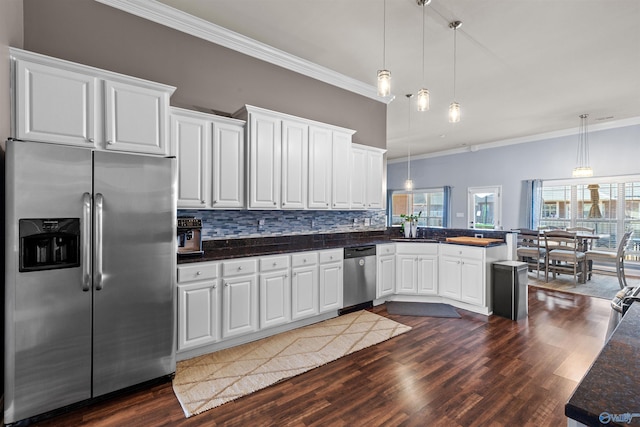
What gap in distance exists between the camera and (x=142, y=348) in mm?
2334

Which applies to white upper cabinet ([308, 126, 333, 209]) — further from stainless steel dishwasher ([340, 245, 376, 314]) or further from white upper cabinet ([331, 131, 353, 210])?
stainless steel dishwasher ([340, 245, 376, 314])

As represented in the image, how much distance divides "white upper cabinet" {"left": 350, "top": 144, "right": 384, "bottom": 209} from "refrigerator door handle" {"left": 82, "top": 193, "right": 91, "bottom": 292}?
9.96ft

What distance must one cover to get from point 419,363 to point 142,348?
2.27m

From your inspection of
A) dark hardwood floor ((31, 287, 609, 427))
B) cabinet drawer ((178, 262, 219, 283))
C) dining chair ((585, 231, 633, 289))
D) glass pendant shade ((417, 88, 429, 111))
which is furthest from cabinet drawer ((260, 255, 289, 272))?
dining chair ((585, 231, 633, 289))

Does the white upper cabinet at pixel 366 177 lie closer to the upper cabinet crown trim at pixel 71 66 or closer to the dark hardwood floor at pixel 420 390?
the dark hardwood floor at pixel 420 390

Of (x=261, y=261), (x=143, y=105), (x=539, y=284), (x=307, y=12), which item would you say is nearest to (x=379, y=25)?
(x=307, y=12)

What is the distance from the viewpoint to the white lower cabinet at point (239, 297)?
115 inches

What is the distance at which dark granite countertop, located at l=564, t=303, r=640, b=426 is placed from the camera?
623 millimetres

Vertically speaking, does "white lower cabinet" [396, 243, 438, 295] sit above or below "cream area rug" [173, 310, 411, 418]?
above

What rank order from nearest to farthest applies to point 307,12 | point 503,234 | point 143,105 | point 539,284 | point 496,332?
point 143,105
point 307,12
point 496,332
point 503,234
point 539,284

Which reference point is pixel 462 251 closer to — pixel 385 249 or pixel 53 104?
pixel 385 249

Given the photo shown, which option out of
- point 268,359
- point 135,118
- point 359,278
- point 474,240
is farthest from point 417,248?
point 135,118

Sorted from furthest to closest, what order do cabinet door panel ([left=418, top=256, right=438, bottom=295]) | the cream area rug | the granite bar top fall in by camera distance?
cabinet door panel ([left=418, top=256, right=438, bottom=295]) < the granite bar top < the cream area rug

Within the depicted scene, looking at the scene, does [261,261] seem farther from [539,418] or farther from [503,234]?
[503,234]
